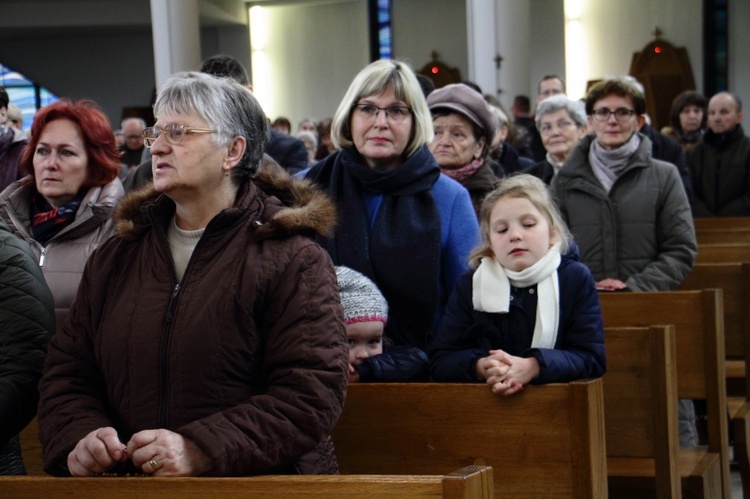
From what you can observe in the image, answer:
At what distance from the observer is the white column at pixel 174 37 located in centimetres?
1575

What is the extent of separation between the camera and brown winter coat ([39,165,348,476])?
2.31 m

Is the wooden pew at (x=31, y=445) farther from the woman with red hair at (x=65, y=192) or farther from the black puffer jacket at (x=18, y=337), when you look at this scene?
the black puffer jacket at (x=18, y=337)

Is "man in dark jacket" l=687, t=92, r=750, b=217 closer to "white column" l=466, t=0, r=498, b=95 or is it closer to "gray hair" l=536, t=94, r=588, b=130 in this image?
"gray hair" l=536, t=94, r=588, b=130

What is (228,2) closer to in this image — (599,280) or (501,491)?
(599,280)

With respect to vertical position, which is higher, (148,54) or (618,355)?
(148,54)

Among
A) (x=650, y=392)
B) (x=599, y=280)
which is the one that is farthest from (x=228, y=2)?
(x=650, y=392)

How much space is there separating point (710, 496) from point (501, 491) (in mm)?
1372

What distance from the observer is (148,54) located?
71.8 ft

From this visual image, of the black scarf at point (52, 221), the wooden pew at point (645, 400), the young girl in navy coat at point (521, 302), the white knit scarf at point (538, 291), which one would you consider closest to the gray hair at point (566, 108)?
the wooden pew at point (645, 400)

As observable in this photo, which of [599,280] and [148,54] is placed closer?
[599,280]

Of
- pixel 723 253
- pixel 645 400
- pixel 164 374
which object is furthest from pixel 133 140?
pixel 164 374

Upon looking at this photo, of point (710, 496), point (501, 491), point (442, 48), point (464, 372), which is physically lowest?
point (710, 496)

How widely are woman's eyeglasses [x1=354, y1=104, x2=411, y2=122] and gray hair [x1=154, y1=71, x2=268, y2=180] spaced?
841 mm

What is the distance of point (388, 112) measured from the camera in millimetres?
3469
